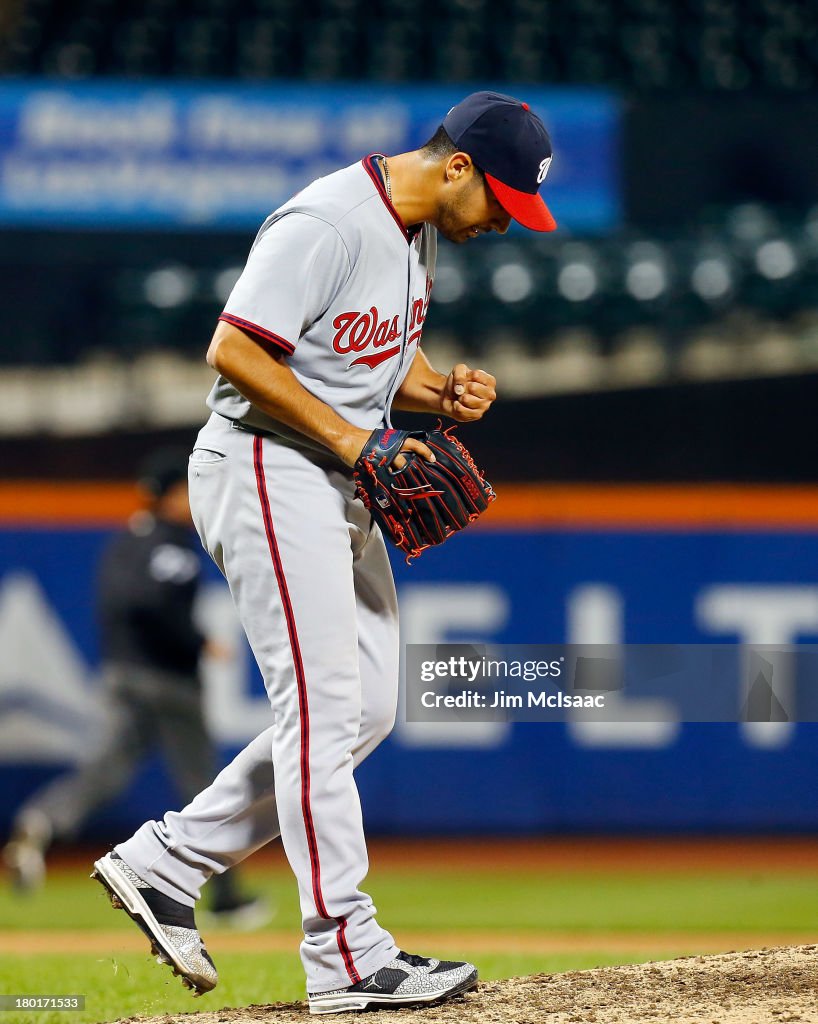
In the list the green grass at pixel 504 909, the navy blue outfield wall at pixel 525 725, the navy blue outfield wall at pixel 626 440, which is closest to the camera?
the green grass at pixel 504 909

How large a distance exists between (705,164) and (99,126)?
2.94 metres

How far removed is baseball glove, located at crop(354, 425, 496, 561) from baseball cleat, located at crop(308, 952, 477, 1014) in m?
0.65

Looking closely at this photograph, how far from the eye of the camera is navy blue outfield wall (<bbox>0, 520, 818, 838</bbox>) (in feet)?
19.1

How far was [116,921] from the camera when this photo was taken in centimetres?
486

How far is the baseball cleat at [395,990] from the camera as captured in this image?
206 cm

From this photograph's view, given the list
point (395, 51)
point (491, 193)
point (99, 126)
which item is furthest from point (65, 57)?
point (491, 193)

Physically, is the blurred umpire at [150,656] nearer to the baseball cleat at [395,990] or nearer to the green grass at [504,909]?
the green grass at [504,909]

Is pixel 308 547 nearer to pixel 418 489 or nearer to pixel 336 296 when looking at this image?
pixel 418 489

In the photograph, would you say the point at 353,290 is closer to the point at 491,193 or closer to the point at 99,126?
the point at 491,193

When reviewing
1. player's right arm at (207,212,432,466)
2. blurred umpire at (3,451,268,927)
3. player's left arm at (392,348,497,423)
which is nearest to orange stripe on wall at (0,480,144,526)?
blurred umpire at (3,451,268,927)

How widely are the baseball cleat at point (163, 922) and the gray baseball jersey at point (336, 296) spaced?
76 cm

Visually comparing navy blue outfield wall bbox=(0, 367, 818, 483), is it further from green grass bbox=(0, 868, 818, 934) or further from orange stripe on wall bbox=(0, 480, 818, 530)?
green grass bbox=(0, 868, 818, 934)

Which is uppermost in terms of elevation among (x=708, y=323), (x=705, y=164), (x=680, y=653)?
(x=705, y=164)

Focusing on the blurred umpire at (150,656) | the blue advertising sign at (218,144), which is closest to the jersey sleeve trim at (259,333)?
the blurred umpire at (150,656)
